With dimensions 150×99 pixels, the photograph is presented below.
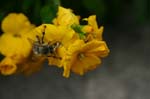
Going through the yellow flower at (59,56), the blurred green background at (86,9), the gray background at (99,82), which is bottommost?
the gray background at (99,82)

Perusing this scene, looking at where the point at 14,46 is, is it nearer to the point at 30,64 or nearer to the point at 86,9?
the point at 30,64

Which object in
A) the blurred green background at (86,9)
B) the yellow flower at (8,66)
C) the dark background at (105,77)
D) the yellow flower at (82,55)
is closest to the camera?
the yellow flower at (82,55)

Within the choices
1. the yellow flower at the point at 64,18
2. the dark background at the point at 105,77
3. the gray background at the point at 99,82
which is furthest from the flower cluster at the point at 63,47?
the gray background at the point at 99,82

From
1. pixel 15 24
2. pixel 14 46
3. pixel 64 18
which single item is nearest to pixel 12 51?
pixel 14 46

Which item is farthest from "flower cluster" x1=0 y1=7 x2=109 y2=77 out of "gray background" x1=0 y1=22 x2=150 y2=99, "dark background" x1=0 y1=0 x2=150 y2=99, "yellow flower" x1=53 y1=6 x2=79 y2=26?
"gray background" x1=0 y1=22 x2=150 y2=99

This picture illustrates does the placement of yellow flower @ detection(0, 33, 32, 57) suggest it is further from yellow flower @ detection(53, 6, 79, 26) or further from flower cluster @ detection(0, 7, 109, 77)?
yellow flower @ detection(53, 6, 79, 26)

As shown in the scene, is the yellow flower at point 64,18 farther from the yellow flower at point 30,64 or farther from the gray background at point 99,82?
the gray background at point 99,82

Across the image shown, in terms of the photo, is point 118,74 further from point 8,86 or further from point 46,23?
point 46,23
